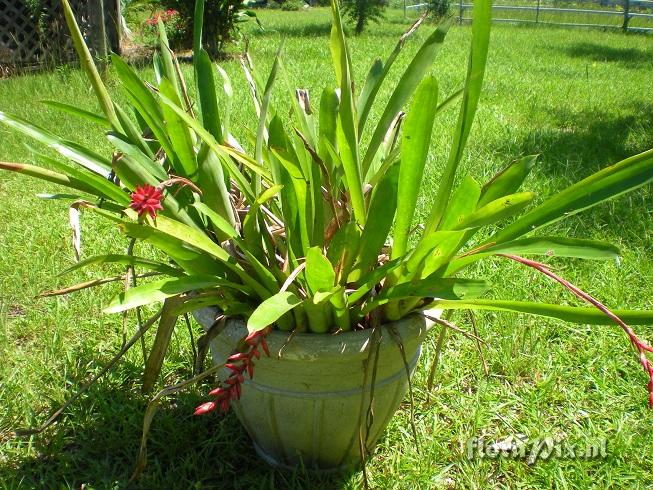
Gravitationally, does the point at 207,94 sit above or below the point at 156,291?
above

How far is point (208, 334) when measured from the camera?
129 centimetres

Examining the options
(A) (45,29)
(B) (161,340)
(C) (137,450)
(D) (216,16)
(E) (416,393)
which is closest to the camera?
(B) (161,340)

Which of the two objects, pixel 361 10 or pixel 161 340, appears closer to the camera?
pixel 161 340

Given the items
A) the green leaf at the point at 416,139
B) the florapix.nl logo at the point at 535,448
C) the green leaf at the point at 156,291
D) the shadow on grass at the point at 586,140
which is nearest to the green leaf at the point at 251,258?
the green leaf at the point at 156,291

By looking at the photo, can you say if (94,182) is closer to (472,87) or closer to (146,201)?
(146,201)

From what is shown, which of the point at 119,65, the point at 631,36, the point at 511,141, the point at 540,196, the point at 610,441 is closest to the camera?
the point at 119,65

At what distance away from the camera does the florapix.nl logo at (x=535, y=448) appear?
1596 mm

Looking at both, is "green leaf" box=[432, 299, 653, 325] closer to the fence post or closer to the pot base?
the pot base

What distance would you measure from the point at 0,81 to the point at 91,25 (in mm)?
945

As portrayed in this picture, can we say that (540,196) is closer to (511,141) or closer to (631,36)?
(511,141)

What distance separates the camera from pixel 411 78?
1.34 metres

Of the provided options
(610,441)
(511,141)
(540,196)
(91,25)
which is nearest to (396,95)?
(610,441)

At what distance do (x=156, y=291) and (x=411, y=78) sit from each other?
27.0 inches

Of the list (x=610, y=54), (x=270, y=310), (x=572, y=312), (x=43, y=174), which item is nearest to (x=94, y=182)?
(x=43, y=174)
